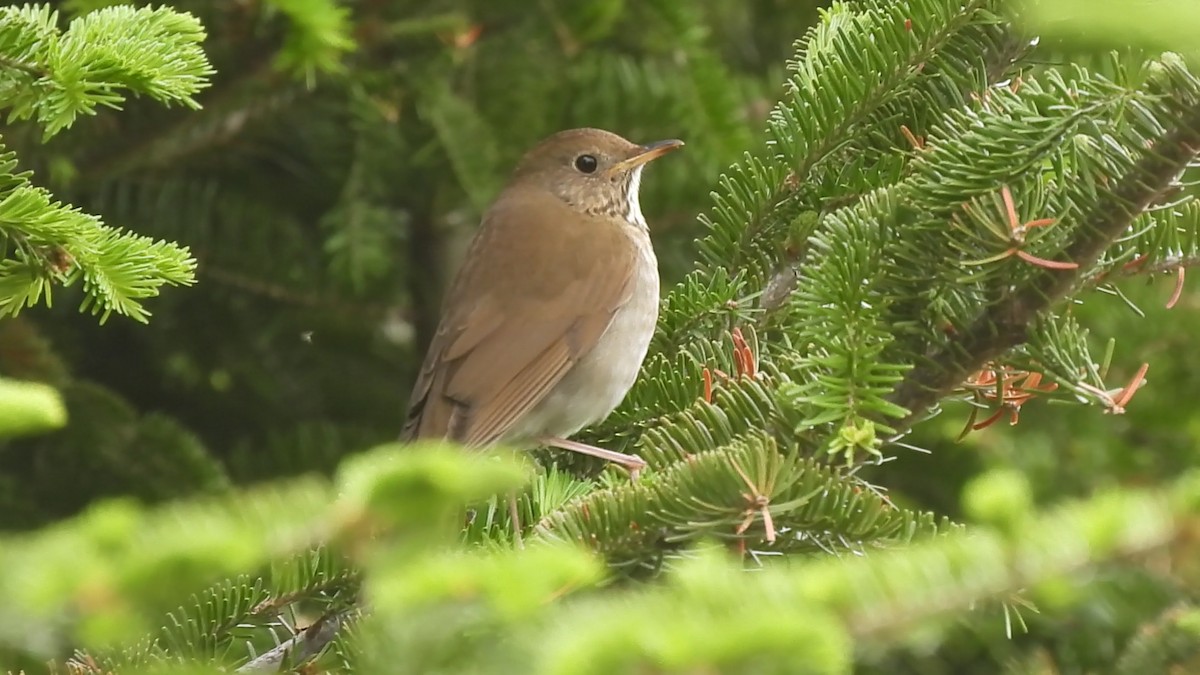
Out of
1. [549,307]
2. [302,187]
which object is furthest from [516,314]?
[302,187]

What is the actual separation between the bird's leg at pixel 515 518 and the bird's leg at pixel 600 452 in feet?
0.67

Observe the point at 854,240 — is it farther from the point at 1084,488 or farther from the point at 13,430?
the point at 1084,488

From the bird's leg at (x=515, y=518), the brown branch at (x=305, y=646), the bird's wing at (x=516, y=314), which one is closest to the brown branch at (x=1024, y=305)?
the bird's leg at (x=515, y=518)

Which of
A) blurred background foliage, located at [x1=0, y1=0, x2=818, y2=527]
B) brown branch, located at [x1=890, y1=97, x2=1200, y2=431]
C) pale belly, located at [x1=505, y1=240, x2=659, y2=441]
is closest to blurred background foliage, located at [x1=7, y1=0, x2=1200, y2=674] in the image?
blurred background foliage, located at [x1=0, y1=0, x2=818, y2=527]

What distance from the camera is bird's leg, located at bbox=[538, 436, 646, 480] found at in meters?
2.42

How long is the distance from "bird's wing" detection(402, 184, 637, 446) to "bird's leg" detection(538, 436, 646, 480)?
16cm

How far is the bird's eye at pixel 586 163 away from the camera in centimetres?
420

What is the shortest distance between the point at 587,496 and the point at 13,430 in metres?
1.05

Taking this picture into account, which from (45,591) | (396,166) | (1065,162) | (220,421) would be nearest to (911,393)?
(1065,162)

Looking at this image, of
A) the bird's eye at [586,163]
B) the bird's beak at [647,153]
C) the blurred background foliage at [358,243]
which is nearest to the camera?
the blurred background foliage at [358,243]

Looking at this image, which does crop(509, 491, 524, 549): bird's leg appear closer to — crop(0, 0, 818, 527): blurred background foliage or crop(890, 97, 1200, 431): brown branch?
crop(890, 97, 1200, 431): brown branch

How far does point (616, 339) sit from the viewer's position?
11.7 ft

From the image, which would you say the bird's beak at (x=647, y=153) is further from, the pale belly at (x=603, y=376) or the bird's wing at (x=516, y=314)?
the pale belly at (x=603, y=376)

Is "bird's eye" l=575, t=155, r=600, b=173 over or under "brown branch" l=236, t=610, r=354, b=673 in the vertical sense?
over
